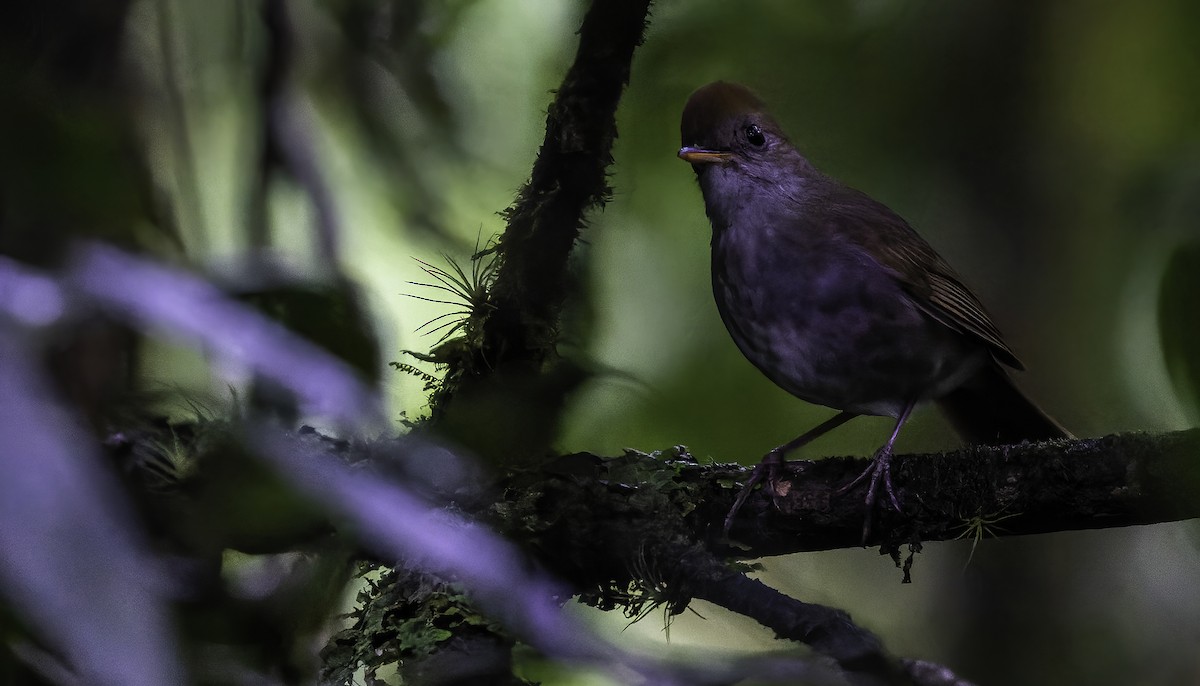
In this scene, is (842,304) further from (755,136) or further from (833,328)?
(755,136)

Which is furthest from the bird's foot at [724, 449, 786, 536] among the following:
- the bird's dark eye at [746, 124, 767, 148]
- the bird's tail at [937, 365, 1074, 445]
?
the bird's dark eye at [746, 124, 767, 148]

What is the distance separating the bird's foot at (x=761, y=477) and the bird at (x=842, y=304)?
0.01 m

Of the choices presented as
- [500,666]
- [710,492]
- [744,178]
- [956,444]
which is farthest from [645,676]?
[744,178]

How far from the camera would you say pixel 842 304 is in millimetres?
715

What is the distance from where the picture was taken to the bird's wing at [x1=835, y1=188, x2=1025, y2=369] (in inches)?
27.8

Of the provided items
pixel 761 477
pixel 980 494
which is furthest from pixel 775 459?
pixel 980 494

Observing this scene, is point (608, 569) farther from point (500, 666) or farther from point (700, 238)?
point (700, 238)

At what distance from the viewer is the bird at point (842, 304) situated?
0.69 m

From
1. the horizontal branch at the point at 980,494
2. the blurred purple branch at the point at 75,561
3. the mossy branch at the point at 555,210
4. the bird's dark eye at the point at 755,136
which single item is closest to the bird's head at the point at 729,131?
the bird's dark eye at the point at 755,136

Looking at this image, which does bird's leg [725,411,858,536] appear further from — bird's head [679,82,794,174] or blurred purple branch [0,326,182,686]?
blurred purple branch [0,326,182,686]

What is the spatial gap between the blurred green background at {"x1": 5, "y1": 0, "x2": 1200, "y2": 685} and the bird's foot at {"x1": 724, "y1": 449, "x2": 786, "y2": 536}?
1cm

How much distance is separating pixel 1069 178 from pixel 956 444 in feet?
0.79

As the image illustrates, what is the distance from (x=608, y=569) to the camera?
51 cm

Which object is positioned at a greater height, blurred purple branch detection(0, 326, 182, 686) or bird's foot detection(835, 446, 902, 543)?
bird's foot detection(835, 446, 902, 543)
